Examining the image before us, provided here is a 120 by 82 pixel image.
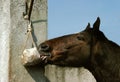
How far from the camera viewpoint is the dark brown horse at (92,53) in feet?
83.3

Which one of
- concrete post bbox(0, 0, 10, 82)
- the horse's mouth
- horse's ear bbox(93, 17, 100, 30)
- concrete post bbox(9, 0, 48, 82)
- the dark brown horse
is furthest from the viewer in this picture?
concrete post bbox(0, 0, 10, 82)

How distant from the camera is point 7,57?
25922 millimetres

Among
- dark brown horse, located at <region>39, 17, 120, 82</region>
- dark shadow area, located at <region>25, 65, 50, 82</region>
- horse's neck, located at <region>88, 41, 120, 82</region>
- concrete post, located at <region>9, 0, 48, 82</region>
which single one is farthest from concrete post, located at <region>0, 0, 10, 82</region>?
horse's neck, located at <region>88, 41, 120, 82</region>

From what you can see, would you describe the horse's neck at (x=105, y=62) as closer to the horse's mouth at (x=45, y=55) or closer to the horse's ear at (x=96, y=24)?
the horse's ear at (x=96, y=24)

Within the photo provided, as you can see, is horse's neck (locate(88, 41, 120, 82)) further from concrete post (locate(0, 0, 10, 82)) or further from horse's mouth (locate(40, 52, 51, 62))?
concrete post (locate(0, 0, 10, 82))

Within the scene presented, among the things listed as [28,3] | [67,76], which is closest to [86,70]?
[67,76]

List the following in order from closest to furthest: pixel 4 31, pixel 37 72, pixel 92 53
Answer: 1. pixel 92 53
2. pixel 37 72
3. pixel 4 31

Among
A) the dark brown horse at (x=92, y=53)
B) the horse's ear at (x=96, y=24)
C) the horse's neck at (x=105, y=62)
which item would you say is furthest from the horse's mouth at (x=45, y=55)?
the horse's ear at (x=96, y=24)

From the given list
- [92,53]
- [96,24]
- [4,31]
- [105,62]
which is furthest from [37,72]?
[96,24]

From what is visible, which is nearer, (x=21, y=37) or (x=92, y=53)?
(x=92, y=53)

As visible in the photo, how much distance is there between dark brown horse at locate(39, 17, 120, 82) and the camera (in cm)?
2539

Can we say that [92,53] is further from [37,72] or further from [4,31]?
[4,31]

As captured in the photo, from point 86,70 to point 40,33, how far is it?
5.48 feet

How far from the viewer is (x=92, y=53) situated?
2548cm
